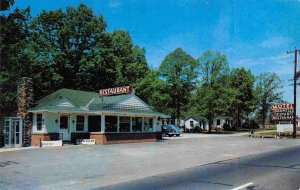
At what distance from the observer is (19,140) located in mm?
27562

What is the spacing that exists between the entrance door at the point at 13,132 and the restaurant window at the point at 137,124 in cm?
1115

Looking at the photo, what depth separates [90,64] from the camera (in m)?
48.2

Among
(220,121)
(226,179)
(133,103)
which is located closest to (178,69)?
(220,121)

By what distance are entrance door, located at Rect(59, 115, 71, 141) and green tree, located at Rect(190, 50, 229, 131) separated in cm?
3415

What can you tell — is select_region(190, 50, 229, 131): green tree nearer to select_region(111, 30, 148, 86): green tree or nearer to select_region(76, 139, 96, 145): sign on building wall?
select_region(111, 30, 148, 86): green tree

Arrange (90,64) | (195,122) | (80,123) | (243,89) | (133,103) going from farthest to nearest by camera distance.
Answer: (243,89), (195,122), (90,64), (133,103), (80,123)

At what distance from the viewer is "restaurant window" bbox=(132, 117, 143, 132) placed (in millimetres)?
35062

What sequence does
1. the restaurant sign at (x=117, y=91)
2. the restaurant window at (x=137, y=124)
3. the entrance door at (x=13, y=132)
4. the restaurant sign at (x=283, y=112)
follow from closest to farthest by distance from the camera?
the entrance door at (x=13, y=132), the restaurant sign at (x=117, y=91), the restaurant window at (x=137, y=124), the restaurant sign at (x=283, y=112)

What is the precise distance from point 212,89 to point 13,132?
41.5m

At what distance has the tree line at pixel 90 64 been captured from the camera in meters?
30.1

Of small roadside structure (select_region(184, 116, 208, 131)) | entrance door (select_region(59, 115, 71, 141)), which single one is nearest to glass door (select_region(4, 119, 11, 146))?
entrance door (select_region(59, 115, 71, 141))

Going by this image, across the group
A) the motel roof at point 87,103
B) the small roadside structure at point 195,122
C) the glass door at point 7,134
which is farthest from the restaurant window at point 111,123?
the small roadside structure at point 195,122

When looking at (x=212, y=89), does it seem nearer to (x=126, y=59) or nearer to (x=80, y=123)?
(x=126, y=59)

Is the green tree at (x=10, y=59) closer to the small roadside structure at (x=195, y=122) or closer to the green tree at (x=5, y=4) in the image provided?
the green tree at (x=5, y=4)
